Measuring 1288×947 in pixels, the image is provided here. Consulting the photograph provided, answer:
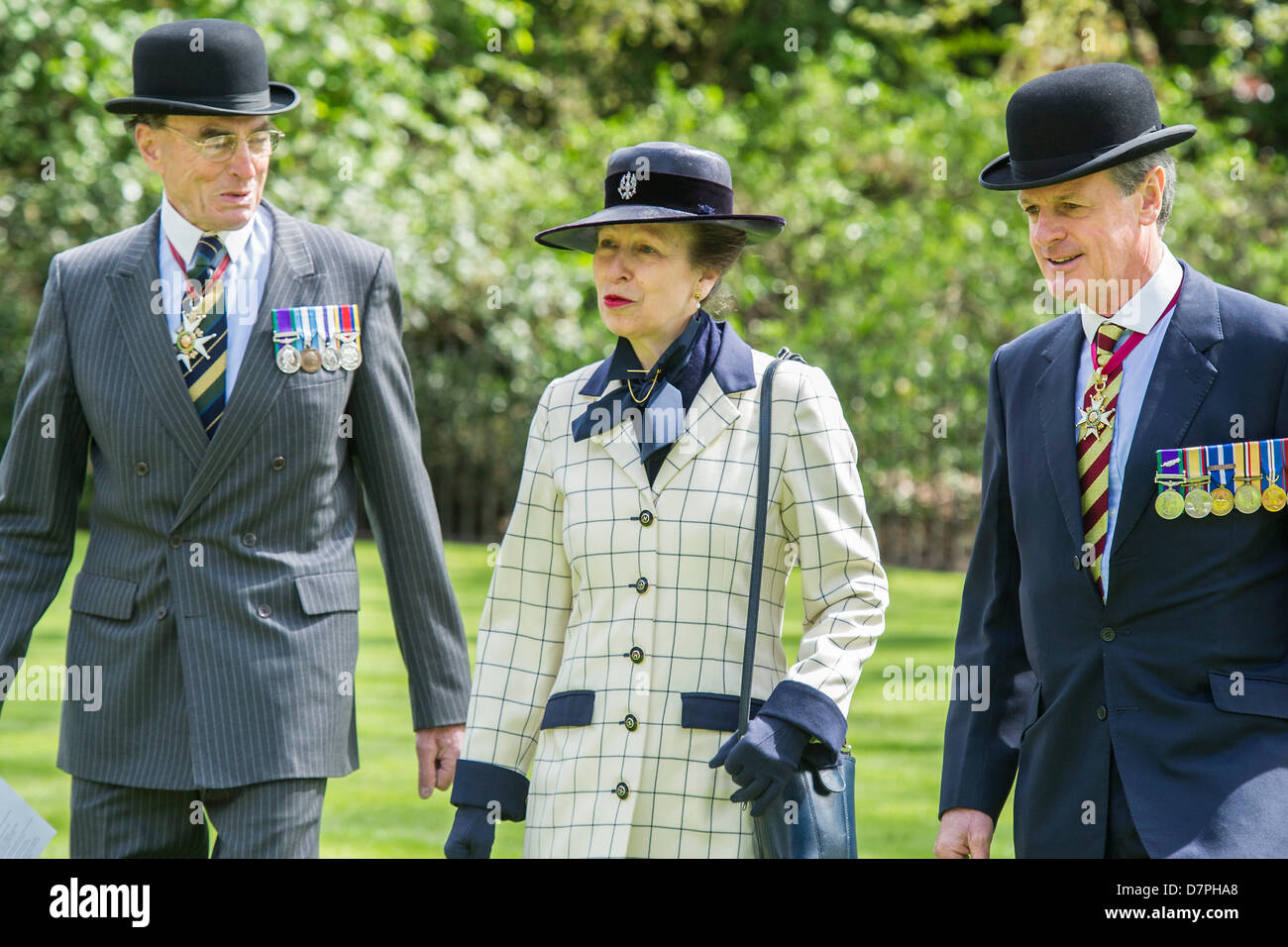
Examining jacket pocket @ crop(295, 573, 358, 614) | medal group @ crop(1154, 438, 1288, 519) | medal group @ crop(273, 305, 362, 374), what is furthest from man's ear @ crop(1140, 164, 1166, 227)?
jacket pocket @ crop(295, 573, 358, 614)

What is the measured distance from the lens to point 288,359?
366 cm

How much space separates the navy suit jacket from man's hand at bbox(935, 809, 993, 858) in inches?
0.9

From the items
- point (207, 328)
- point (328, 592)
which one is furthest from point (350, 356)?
point (328, 592)

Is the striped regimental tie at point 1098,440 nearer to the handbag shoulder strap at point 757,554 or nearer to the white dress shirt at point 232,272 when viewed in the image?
the handbag shoulder strap at point 757,554

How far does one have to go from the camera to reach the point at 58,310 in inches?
147

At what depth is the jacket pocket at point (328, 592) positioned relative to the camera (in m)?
3.62

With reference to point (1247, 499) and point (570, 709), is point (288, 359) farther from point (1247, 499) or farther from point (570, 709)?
point (1247, 499)

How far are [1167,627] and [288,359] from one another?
191cm

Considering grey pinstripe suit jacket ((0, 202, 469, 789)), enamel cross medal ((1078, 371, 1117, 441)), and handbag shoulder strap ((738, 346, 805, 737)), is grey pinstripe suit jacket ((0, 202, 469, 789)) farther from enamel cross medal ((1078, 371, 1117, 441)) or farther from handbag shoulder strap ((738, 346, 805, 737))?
enamel cross medal ((1078, 371, 1117, 441))

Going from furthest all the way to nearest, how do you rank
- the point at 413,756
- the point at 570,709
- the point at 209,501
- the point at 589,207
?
the point at 589,207 → the point at 413,756 → the point at 209,501 → the point at 570,709

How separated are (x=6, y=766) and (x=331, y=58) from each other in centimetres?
866

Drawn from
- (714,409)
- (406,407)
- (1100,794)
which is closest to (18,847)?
(406,407)

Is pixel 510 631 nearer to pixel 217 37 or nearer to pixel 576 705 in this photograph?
pixel 576 705

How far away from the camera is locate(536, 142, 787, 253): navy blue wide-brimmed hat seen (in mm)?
3281
